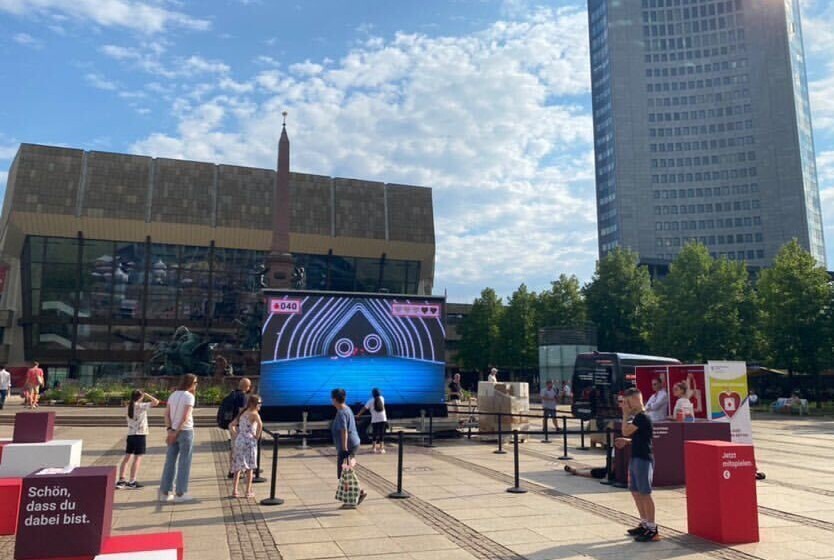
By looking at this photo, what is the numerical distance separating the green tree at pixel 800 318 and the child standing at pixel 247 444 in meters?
35.6

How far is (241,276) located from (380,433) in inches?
2062

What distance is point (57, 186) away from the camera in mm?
57688

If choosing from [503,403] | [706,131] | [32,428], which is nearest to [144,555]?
[32,428]

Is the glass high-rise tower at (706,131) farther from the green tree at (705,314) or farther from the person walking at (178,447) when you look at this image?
the person walking at (178,447)

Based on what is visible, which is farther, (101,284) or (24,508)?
(101,284)

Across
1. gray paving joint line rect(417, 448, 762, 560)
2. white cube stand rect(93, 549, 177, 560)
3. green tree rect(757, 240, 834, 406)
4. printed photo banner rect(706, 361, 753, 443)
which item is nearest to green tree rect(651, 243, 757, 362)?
green tree rect(757, 240, 834, 406)

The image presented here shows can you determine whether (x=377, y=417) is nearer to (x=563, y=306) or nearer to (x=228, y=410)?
(x=228, y=410)

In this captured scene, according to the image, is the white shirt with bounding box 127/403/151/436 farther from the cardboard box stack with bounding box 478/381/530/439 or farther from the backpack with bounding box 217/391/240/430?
the cardboard box stack with bounding box 478/381/530/439

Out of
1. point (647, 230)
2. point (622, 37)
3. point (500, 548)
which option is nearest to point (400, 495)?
point (500, 548)

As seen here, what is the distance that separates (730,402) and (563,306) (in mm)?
40021

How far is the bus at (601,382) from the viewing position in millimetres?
21219

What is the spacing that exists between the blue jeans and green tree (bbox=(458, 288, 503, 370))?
5328 cm

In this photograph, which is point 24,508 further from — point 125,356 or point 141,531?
point 125,356

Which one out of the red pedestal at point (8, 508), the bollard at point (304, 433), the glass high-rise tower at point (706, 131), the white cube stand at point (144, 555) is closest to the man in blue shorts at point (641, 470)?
the white cube stand at point (144, 555)
